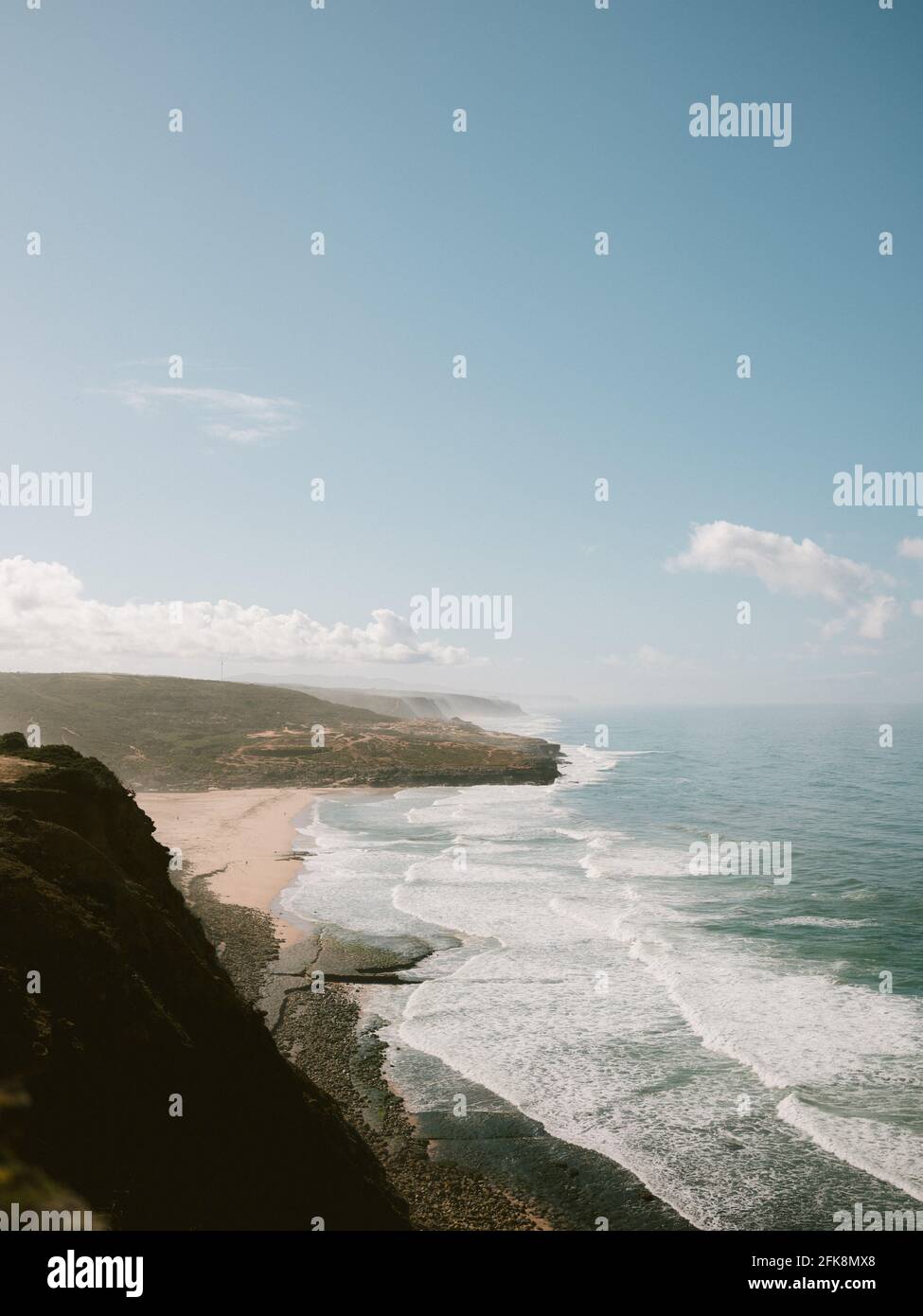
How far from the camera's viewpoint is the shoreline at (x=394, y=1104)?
14.8 metres

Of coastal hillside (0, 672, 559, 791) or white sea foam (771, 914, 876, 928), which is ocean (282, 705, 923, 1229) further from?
coastal hillside (0, 672, 559, 791)

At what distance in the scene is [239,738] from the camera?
10156 cm

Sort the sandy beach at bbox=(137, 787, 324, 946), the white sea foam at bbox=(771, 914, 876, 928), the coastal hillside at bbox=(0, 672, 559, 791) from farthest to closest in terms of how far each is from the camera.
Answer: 1. the coastal hillside at bbox=(0, 672, 559, 791)
2. the sandy beach at bbox=(137, 787, 324, 946)
3. the white sea foam at bbox=(771, 914, 876, 928)

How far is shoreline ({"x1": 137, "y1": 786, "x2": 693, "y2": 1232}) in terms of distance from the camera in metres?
14.8

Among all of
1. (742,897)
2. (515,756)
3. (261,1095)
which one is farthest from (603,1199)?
(515,756)

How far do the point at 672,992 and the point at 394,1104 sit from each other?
10532 millimetres

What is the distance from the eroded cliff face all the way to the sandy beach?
17576 mm

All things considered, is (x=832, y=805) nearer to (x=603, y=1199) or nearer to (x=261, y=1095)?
(x=603, y=1199)

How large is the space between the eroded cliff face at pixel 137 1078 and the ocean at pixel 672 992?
23.0ft

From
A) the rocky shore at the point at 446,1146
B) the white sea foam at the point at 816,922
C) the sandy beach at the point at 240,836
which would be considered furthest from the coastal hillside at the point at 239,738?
the rocky shore at the point at 446,1146

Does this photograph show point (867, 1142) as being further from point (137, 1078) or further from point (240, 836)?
point (240, 836)

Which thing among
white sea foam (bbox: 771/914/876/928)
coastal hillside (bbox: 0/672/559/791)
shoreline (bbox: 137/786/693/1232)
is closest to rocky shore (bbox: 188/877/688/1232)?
shoreline (bbox: 137/786/693/1232)

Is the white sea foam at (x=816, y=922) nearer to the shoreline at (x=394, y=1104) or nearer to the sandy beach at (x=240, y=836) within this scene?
the shoreline at (x=394, y=1104)

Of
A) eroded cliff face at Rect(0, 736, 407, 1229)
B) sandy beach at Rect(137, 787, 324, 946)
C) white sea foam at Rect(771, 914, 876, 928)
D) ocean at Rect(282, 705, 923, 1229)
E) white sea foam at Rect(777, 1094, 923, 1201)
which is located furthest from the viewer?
sandy beach at Rect(137, 787, 324, 946)
